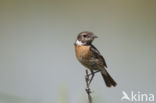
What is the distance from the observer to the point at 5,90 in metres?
2.19

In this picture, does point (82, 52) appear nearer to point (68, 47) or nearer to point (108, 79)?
point (68, 47)

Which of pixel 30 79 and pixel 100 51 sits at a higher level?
pixel 100 51

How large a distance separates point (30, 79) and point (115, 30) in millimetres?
682

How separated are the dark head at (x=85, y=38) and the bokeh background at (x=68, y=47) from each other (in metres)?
0.04

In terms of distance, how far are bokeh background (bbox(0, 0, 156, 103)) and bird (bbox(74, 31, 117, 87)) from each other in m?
0.03

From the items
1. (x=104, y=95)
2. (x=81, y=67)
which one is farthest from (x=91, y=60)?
(x=104, y=95)

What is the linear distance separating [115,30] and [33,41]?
1.89ft

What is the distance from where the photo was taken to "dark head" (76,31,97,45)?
7.09 feet

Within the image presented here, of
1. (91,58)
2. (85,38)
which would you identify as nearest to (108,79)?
(91,58)

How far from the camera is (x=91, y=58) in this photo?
2148 mm

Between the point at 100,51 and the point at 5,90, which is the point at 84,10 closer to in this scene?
the point at 100,51

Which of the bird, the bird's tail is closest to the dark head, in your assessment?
the bird

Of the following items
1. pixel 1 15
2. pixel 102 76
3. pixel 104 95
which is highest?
pixel 1 15

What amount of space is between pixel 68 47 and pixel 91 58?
0.18m
